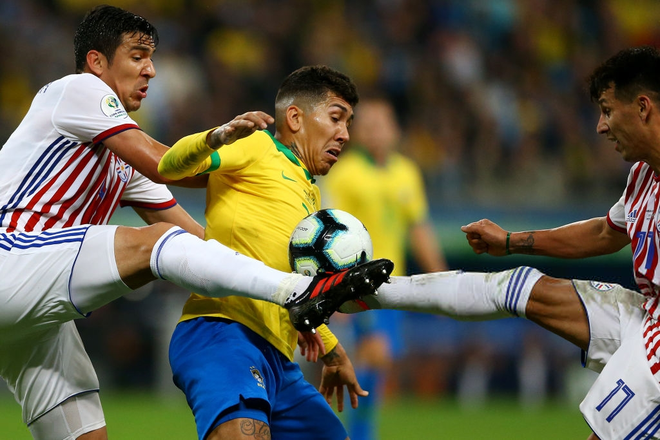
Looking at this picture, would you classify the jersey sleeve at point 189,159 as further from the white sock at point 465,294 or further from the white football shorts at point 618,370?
the white football shorts at point 618,370

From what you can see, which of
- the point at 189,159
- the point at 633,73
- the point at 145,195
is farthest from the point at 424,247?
the point at 189,159

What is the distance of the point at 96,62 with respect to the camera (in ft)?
14.8

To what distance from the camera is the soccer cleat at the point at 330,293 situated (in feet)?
11.2

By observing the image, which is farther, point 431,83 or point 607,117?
point 431,83

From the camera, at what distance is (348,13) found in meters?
13.8

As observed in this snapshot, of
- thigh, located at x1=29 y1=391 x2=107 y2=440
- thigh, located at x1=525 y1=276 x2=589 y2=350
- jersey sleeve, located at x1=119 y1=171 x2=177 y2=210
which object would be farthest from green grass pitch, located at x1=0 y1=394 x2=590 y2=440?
thigh, located at x1=525 y1=276 x2=589 y2=350

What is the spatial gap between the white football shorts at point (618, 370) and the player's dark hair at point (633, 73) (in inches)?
36.6

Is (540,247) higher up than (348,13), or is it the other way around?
(348,13)

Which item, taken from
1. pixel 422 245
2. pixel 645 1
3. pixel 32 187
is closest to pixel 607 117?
pixel 32 187

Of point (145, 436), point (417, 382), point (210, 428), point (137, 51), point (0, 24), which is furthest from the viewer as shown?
point (0, 24)

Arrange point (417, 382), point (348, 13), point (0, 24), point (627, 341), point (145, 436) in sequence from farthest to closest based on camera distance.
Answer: point (348, 13) → point (0, 24) → point (417, 382) → point (145, 436) → point (627, 341)

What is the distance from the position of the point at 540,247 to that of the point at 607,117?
86cm

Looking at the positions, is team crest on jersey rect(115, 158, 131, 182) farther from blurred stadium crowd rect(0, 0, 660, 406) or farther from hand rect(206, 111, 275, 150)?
blurred stadium crowd rect(0, 0, 660, 406)

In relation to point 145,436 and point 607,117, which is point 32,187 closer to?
point 607,117
